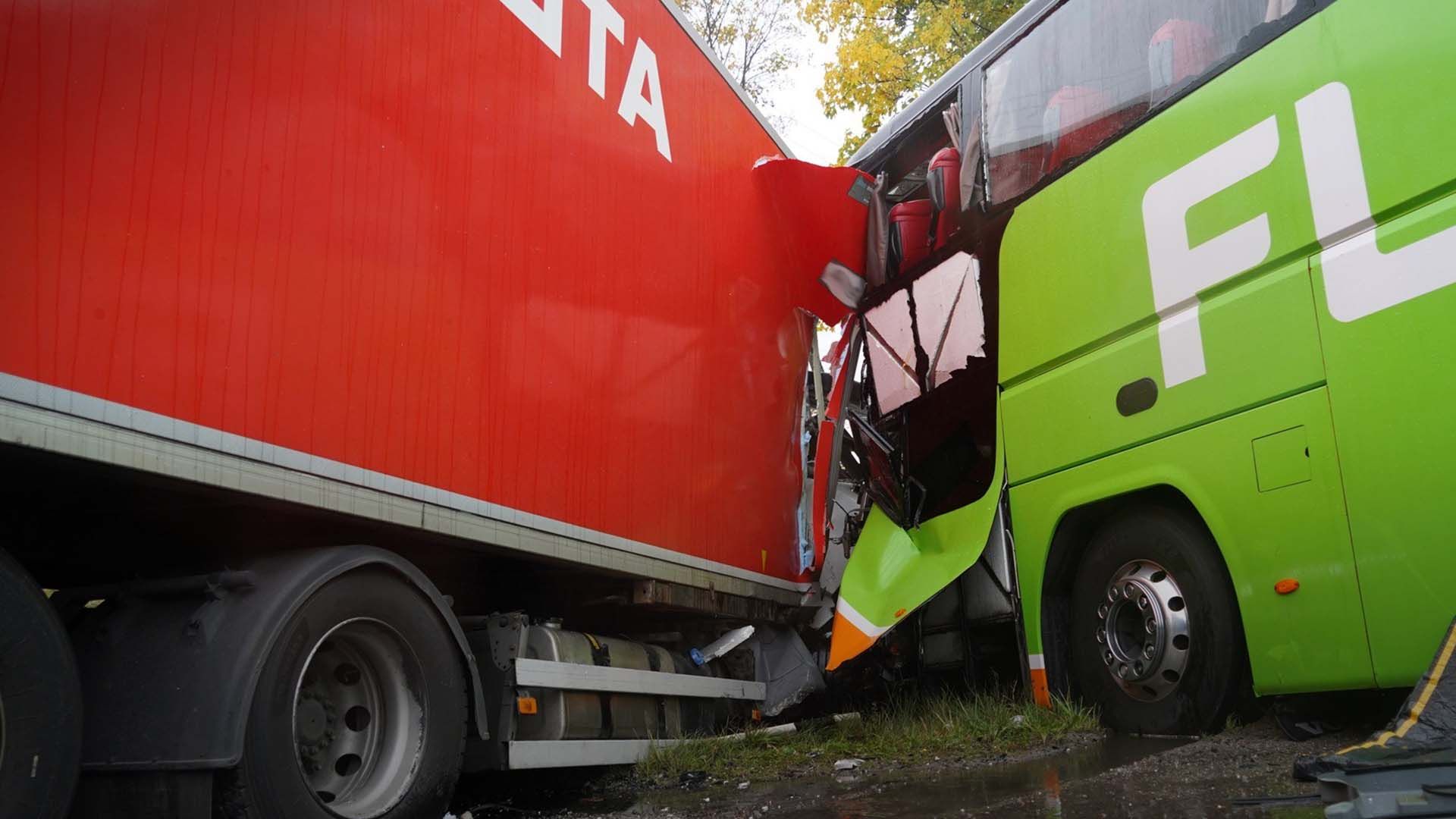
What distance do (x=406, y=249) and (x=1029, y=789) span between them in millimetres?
2579

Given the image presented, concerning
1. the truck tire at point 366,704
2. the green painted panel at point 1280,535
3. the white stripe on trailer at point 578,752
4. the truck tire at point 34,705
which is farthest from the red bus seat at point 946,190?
the truck tire at point 34,705

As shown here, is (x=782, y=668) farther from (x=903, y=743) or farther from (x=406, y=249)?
(x=406, y=249)

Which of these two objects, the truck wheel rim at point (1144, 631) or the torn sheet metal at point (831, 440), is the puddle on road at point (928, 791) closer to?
the truck wheel rim at point (1144, 631)

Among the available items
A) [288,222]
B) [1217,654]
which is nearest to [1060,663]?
[1217,654]

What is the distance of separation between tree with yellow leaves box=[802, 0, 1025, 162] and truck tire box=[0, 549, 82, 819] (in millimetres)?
12191

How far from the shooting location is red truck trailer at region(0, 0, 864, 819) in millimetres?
2244

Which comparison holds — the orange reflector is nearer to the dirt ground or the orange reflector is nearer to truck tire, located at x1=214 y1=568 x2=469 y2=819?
the dirt ground

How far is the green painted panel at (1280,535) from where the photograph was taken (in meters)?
3.33

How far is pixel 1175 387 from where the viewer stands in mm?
3895

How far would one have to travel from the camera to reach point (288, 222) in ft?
9.13

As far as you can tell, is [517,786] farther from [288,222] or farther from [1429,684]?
[1429,684]

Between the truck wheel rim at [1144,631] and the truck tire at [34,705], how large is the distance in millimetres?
3469

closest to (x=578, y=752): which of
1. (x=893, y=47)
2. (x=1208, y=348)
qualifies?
(x=1208, y=348)

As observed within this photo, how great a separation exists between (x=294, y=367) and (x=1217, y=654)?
10.5 feet
